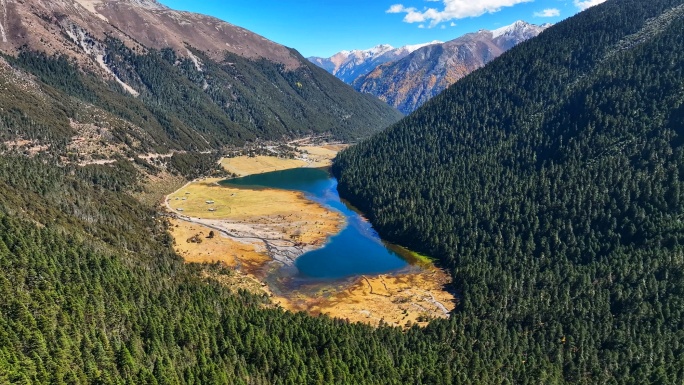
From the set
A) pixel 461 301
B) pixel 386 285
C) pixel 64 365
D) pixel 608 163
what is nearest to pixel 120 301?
pixel 64 365

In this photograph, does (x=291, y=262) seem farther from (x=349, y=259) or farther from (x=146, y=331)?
(x=146, y=331)

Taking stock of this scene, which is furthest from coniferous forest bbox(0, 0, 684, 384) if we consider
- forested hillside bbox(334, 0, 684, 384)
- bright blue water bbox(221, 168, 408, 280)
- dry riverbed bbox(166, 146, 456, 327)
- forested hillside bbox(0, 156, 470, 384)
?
bright blue water bbox(221, 168, 408, 280)

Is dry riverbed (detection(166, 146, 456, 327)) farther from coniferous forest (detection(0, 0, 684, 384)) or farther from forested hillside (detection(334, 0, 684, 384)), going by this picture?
forested hillside (detection(334, 0, 684, 384))

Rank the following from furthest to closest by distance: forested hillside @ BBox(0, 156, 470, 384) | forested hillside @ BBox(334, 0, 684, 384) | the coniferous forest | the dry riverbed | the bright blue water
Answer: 1. the bright blue water
2. the dry riverbed
3. forested hillside @ BBox(334, 0, 684, 384)
4. the coniferous forest
5. forested hillside @ BBox(0, 156, 470, 384)

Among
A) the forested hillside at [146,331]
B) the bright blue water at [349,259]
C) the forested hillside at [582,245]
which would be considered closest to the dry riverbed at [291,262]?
the bright blue water at [349,259]

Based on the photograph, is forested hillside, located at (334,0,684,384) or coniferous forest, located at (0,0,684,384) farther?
forested hillside, located at (334,0,684,384)

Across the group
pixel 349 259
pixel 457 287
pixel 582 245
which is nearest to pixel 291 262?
pixel 349 259

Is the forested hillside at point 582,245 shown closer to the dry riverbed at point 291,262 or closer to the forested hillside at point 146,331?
the dry riverbed at point 291,262

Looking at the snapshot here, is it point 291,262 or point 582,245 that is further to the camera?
point 291,262

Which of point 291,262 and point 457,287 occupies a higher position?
point 291,262

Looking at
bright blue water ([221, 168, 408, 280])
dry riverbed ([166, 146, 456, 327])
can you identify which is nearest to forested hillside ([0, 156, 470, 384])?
dry riverbed ([166, 146, 456, 327])

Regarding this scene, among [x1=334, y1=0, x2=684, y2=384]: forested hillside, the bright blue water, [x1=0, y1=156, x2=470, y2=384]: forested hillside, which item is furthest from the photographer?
the bright blue water
